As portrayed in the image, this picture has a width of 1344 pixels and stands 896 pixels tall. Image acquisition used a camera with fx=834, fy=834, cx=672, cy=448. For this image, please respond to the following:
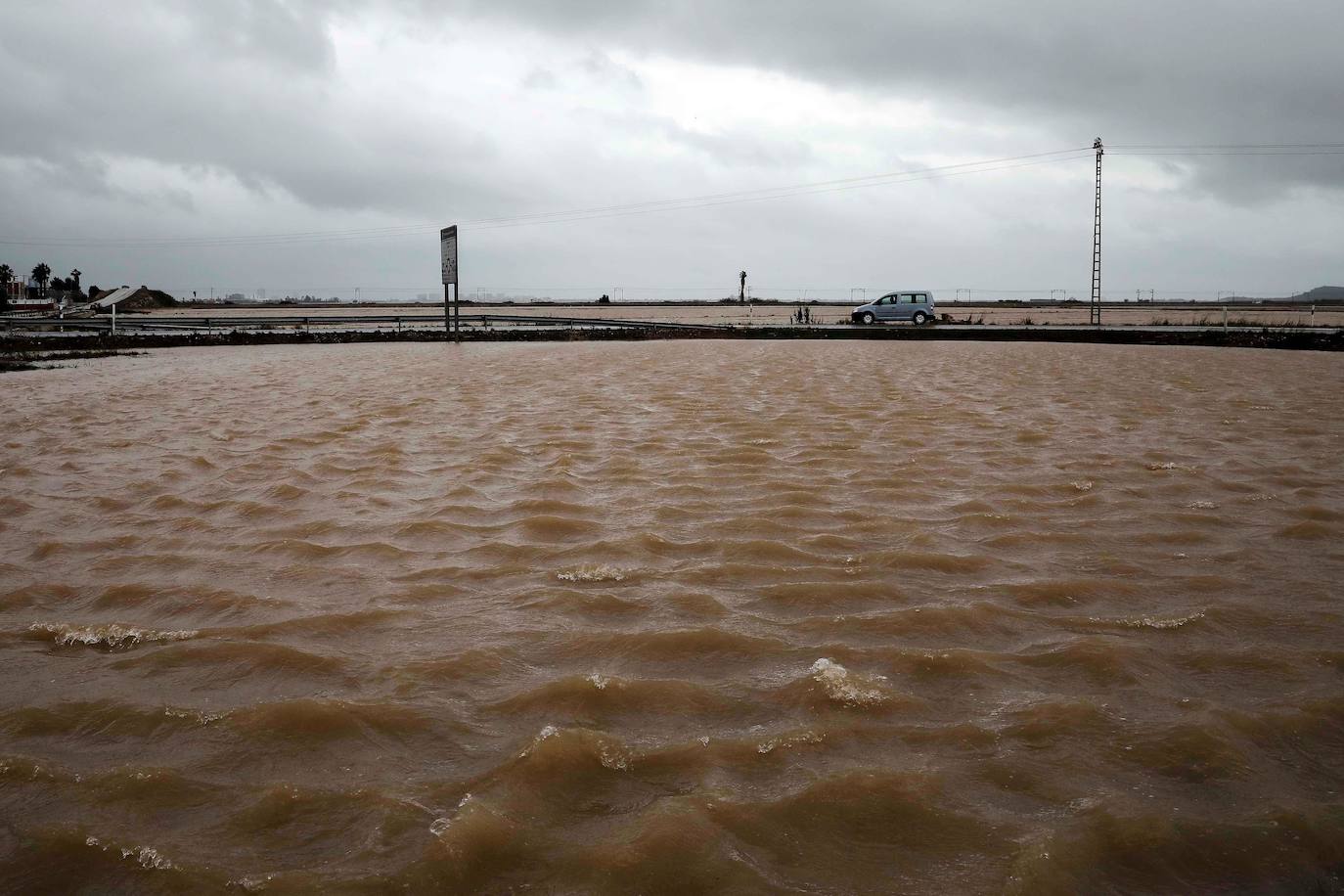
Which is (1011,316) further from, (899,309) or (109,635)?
(109,635)

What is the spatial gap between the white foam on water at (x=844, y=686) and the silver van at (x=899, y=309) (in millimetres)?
39216

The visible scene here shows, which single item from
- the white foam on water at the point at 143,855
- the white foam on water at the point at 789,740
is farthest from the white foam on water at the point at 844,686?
the white foam on water at the point at 143,855

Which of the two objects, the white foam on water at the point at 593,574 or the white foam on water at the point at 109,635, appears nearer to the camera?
the white foam on water at the point at 109,635

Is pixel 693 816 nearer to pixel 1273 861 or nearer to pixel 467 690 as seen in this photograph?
pixel 467 690

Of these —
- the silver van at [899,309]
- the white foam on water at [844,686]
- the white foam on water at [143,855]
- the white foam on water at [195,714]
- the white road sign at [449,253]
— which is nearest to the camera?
the white foam on water at [143,855]

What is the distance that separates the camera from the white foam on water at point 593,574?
4.64 meters

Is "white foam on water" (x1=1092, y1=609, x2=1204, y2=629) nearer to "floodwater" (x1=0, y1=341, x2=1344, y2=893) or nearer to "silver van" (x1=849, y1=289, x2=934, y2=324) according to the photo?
"floodwater" (x1=0, y1=341, x2=1344, y2=893)

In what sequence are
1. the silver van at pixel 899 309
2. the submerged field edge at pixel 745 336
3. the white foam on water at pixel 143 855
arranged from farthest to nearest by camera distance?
the silver van at pixel 899 309
the submerged field edge at pixel 745 336
the white foam on water at pixel 143 855

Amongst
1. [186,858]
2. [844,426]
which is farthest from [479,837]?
[844,426]

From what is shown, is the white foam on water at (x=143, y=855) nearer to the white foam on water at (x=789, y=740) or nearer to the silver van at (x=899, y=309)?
the white foam on water at (x=789, y=740)

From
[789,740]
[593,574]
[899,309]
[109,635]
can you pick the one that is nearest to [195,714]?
[109,635]

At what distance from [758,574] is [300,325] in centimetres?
4004

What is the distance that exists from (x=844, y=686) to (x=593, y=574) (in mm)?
1823

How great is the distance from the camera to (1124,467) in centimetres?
759
